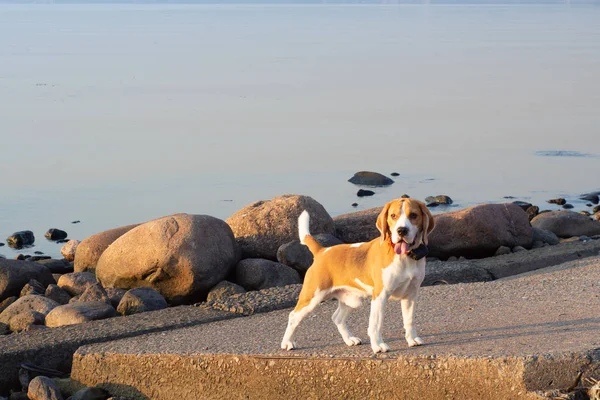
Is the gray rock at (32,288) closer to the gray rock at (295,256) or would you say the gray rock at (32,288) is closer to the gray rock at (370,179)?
the gray rock at (295,256)

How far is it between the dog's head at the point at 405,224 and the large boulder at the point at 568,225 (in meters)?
8.63

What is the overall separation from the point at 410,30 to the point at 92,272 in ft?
175

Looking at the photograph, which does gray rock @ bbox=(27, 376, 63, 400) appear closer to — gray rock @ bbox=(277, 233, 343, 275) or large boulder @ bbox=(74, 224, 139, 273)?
gray rock @ bbox=(277, 233, 343, 275)

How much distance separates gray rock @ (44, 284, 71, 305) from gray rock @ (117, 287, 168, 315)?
150cm

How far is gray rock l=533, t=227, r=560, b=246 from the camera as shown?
14500 millimetres

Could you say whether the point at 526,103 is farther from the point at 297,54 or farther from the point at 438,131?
the point at 297,54

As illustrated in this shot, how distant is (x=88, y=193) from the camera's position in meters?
19.1

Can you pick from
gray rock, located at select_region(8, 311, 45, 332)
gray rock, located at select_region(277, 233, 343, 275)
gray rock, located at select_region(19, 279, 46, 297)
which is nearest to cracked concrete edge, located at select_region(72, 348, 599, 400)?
gray rock, located at select_region(8, 311, 45, 332)

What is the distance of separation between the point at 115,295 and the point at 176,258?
76 centimetres

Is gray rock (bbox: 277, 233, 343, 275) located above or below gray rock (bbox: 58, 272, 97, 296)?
above

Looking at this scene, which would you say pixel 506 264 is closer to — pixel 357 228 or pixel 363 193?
pixel 357 228

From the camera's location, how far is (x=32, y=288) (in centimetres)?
1202

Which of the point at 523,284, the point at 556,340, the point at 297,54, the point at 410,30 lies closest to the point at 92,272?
the point at 523,284

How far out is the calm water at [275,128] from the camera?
19.0 meters
